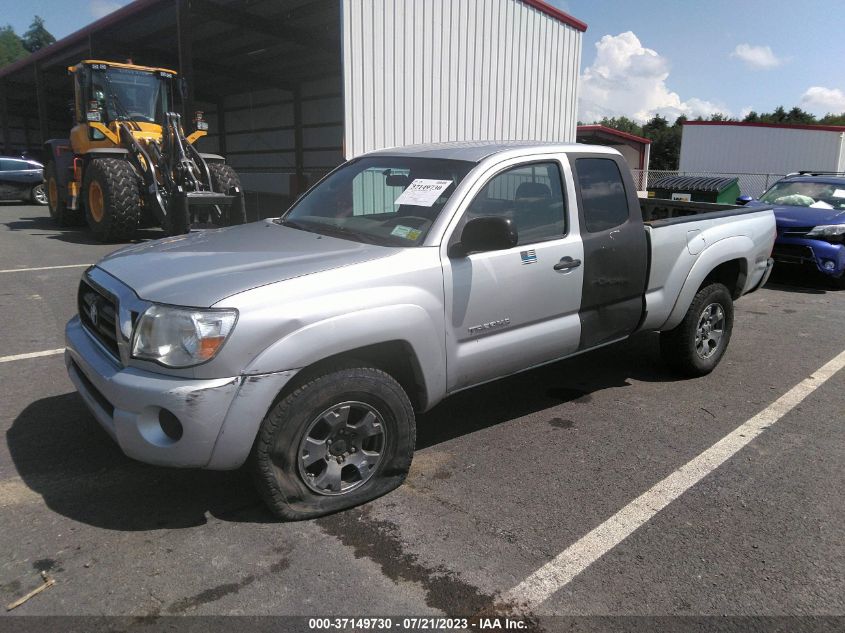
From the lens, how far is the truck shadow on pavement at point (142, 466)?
122 inches

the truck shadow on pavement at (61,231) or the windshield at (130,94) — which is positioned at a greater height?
the windshield at (130,94)

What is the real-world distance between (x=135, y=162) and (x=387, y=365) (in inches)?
401

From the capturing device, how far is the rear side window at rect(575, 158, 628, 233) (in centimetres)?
419

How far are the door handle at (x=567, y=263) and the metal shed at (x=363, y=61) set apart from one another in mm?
9055

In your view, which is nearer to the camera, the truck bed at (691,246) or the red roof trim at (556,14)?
the truck bed at (691,246)

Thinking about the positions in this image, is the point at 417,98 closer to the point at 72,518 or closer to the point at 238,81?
the point at 72,518

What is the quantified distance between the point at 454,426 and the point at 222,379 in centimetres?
190

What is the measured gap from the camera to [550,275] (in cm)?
384

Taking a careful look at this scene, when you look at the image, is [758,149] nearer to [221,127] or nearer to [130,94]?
[221,127]

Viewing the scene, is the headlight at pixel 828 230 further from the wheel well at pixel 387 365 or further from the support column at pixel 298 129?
the support column at pixel 298 129

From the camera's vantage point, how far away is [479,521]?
311 centimetres

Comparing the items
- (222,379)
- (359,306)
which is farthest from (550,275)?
(222,379)

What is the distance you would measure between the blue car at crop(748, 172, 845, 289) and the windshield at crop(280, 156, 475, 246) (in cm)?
732

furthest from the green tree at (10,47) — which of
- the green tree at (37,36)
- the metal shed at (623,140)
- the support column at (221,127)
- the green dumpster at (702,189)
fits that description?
the green dumpster at (702,189)
